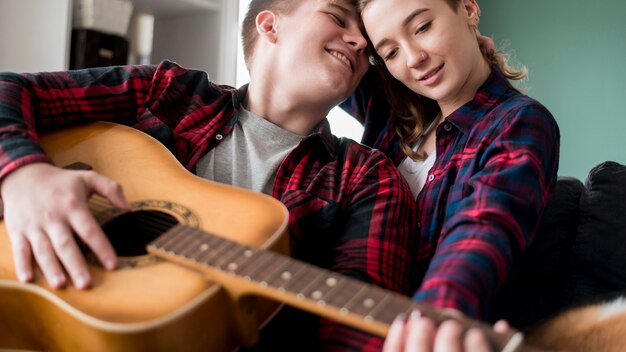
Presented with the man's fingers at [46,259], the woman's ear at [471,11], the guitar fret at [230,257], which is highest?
the woman's ear at [471,11]

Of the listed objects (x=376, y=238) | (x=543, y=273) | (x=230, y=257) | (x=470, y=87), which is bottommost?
(x=543, y=273)

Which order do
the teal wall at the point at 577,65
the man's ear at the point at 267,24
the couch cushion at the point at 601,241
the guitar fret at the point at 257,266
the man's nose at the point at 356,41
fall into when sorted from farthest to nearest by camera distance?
the teal wall at the point at 577,65 → the man's ear at the point at 267,24 → the man's nose at the point at 356,41 → the couch cushion at the point at 601,241 → the guitar fret at the point at 257,266

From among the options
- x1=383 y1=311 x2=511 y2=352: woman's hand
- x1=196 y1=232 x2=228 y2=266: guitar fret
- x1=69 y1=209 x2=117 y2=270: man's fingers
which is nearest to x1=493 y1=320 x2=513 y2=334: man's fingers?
x1=383 y1=311 x2=511 y2=352: woman's hand

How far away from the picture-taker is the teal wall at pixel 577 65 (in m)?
3.47

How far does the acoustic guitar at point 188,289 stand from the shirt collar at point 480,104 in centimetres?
55

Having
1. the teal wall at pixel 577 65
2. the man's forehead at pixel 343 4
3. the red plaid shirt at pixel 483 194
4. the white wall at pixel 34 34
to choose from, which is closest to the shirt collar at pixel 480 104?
the red plaid shirt at pixel 483 194

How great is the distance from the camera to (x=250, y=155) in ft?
3.81

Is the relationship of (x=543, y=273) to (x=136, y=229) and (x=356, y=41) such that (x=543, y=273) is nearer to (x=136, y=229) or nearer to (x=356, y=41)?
(x=356, y=41)

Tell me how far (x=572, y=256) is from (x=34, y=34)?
1596 mm

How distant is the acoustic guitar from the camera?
0.55 metres

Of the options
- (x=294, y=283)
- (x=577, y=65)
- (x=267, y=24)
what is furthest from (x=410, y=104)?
(x=577, y=65)

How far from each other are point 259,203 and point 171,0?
147 centimetres

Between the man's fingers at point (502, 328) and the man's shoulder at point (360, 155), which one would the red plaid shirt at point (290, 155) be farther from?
the man's fingers at point (502, 328)

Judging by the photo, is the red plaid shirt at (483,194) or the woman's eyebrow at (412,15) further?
the woman's eyebrow at (412,15)
